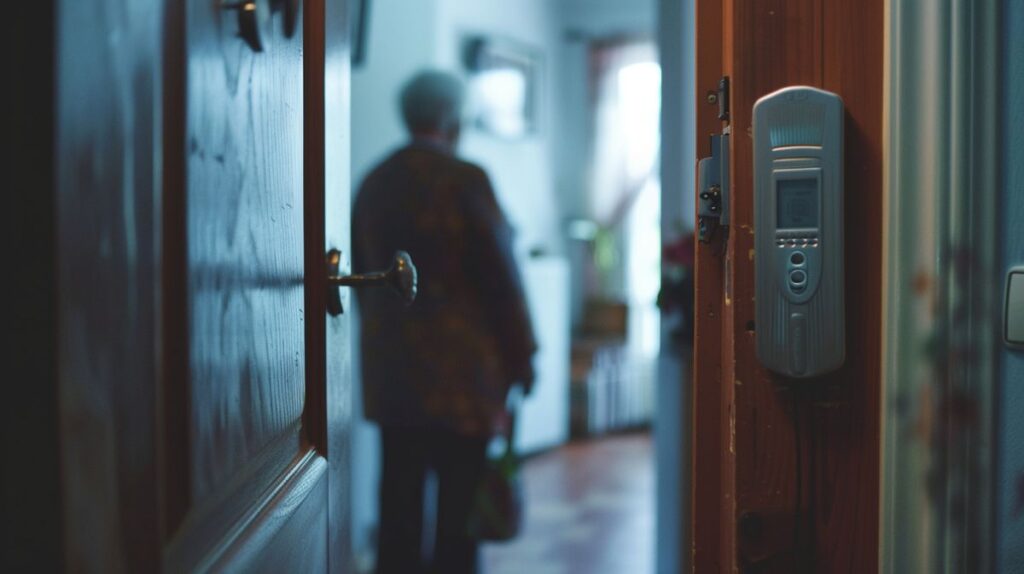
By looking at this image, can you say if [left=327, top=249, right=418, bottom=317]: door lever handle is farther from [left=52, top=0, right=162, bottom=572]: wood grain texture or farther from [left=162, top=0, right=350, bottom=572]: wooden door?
[left=52, top=0, right=162, bottom=572]: wood grain texture

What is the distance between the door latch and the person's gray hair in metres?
1.30

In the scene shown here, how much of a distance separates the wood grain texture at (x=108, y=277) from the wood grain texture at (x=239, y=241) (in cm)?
6

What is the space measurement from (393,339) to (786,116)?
4.52ft

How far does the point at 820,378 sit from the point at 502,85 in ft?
11.6

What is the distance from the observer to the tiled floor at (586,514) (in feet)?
9.05

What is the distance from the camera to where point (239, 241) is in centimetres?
66

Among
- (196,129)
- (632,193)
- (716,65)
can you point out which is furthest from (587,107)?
(196,129)

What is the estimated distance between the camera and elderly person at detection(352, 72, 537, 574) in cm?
204

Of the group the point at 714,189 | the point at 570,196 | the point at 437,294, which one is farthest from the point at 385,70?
the point at 714,189

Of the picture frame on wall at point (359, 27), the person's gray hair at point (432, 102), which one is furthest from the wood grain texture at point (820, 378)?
A: the picture frame on wall at point (359, 27)

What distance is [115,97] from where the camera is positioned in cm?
49

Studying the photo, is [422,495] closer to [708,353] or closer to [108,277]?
[708,353]

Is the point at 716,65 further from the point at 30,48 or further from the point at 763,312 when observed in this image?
the point at 30,48

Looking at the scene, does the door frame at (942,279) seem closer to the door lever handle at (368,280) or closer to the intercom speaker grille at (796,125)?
the intercom speaker grille at (796,125)
